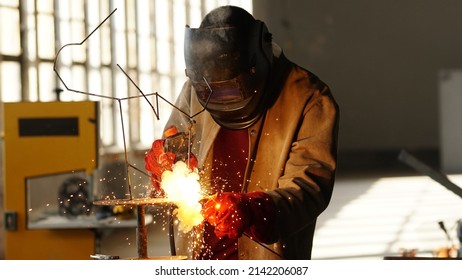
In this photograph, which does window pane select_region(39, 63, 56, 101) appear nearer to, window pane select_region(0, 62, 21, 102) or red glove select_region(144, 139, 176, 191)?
window pane select_region(0, 62, 21, 102)

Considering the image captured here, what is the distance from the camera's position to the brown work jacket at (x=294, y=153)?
6.91ft

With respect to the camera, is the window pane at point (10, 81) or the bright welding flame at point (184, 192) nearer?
the bright welding flame at point (184, 192)

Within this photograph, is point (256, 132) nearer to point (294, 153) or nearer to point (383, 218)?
point (294, 153)

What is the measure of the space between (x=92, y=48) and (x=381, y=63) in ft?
19.2

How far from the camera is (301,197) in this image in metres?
2.07

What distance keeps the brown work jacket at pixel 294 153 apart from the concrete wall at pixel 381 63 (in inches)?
255

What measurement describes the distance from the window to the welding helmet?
2.15 meters

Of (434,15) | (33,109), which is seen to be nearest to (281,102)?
(33,109)

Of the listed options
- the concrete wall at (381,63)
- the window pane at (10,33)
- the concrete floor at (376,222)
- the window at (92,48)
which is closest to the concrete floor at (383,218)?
the concrete floor at (376,222)

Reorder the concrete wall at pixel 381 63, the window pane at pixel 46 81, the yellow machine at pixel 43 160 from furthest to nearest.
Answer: the concrete wall at pixel 381 63 < the window pane at pixel 46 81 < the yellow machine at pixel 43 160

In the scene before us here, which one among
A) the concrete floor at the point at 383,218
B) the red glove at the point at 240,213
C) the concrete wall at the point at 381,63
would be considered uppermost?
the red glove at the point at 240,213

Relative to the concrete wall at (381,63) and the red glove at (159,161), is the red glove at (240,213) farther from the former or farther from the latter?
the concrete wall at (381,63)

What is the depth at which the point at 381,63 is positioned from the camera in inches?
403

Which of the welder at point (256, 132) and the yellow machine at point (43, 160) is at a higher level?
the welder at point (256, 132)
